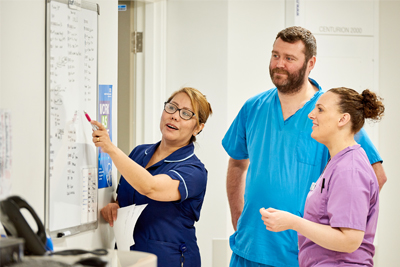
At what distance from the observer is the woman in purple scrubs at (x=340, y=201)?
1.19 metres

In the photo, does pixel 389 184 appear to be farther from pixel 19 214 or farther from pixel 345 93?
pixel 19 214

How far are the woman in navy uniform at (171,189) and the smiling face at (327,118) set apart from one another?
44cm

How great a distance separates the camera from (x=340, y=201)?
1201mm

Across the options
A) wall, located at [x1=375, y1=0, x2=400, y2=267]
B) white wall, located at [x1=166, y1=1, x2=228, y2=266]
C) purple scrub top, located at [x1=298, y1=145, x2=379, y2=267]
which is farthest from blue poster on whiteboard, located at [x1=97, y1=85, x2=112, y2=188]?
wall, located at [x1=375, y1=0, x2=400, y2=267]

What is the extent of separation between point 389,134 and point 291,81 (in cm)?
133

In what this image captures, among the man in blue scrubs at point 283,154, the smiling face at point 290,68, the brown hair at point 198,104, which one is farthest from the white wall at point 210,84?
the brown hair at point 198,104

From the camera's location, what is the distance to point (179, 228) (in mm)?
1488

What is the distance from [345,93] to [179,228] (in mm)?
718

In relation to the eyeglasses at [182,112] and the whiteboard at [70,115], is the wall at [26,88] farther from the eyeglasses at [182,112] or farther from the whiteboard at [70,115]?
the eyeglasses at [182,112]

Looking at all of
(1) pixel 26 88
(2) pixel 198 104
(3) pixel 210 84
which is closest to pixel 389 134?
(3) pixel 210 84

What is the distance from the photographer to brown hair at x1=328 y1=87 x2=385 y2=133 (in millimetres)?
1324

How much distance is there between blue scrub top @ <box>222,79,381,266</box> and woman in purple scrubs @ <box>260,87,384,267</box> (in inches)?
10.9

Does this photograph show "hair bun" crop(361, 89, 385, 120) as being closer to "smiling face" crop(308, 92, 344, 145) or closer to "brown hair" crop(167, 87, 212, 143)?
"smiling face" crop(308, 92, 344, 145)

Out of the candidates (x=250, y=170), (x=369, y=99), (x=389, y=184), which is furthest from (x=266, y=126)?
(x=389, y=184)
